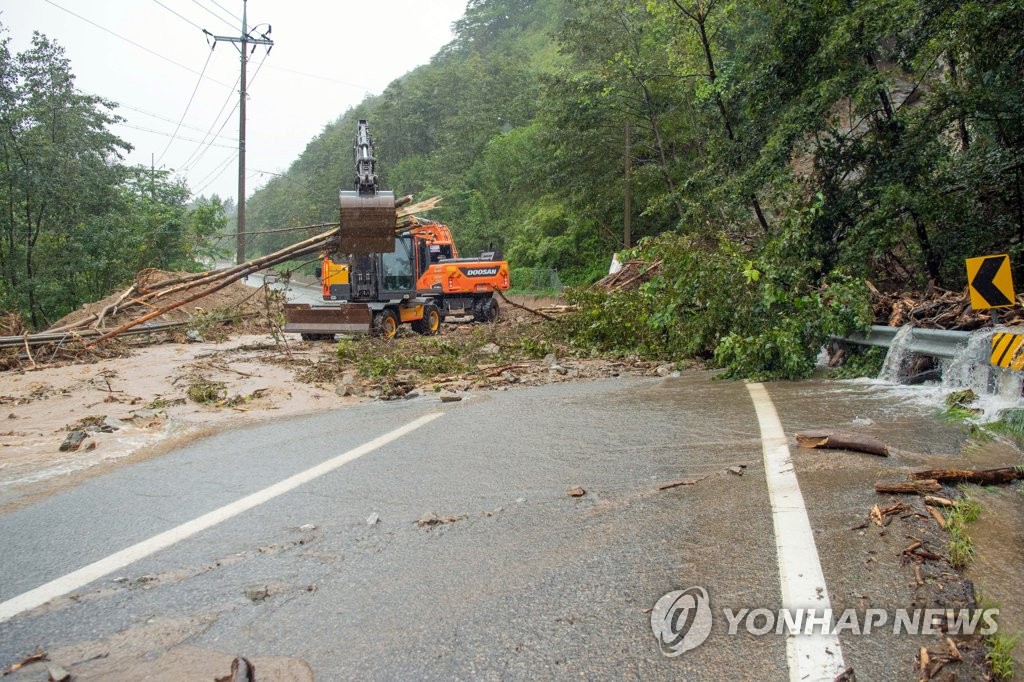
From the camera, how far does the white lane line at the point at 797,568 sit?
104 inches

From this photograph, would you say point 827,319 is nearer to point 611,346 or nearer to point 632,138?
point 611,346

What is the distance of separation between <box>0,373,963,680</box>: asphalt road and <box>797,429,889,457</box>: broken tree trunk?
0.19 meters

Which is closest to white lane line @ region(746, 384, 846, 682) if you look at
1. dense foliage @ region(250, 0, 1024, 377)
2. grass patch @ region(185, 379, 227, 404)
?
dense foliage @ region(250, 0, 1024, 377)

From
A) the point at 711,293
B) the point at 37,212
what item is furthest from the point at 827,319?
the point at 37,212

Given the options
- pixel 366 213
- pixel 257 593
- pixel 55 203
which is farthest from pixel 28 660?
pixel 55 203

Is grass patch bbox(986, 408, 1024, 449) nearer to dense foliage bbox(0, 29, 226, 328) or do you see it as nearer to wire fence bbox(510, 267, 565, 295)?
dense foliage bbox(0, 29, 226, 328)

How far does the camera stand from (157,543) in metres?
4.51

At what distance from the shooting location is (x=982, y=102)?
39.7 ft

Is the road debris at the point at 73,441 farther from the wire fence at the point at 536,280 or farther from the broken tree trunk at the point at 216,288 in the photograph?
the wire fence at the point at 536,280

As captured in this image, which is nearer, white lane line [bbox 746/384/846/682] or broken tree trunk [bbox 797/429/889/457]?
white lane line [bbox 746/384/846/682]

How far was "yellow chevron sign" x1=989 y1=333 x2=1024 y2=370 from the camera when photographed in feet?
22.1

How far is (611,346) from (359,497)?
978 centimetres

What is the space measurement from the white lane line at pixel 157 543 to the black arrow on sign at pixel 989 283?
6.27 meters

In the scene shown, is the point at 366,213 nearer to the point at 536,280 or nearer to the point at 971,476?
the point at 971,476
